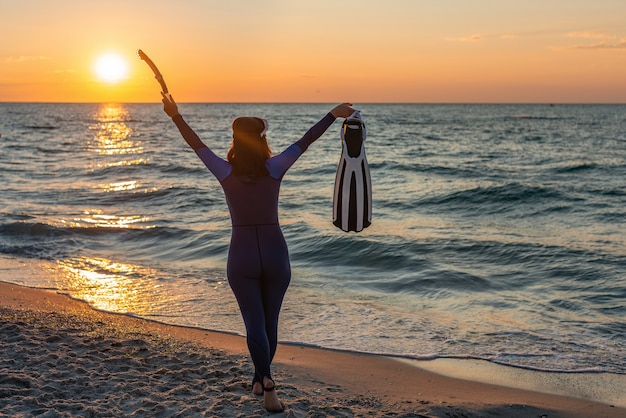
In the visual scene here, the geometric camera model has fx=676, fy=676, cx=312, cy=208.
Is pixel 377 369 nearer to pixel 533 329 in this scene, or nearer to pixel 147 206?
pixel 533 329

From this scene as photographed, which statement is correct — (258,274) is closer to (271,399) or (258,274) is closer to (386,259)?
(271,399)

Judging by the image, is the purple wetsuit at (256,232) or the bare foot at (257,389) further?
the bare foot at (257,389)

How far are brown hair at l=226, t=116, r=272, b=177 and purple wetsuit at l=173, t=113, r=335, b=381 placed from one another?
1.9 inches

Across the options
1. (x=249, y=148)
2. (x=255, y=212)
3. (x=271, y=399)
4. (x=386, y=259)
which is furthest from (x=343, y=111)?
(x=386, y=259)

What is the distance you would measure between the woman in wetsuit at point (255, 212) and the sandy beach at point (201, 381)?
2.75ft

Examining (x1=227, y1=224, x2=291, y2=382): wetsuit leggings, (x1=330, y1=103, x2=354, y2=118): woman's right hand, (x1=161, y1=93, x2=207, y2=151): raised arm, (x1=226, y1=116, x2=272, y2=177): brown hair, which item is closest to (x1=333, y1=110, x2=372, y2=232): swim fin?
(x1=330, y1=103, x2=354, y2=118): woman's right hand

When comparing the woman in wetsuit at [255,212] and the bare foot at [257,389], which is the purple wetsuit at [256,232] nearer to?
the woman in wetsuit at [255,212]

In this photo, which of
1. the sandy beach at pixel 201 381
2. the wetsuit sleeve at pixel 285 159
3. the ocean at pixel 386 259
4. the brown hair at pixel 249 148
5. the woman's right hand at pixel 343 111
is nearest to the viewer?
the brown hair at pixel 249 148

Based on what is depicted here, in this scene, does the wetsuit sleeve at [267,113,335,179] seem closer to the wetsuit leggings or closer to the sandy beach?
the wetsuit leggings

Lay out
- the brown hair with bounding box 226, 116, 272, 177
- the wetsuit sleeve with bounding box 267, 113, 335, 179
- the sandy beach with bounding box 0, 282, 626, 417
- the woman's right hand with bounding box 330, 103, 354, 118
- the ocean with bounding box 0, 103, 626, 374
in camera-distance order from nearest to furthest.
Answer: the brown hair with bounding box 226, 116, 272, 177, the wetsuit sleeve with bounding box 267, 113, 335, 179, the woman's right hand with bounding box 330, 103, 354, 118, the sandy beach with bounding box 0, 282, 626, 417, the ocean with bounding box 0, 103, 626, 374

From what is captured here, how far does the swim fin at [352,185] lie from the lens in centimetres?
509

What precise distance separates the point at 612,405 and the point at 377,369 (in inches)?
81.6

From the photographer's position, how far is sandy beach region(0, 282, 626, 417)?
506 centimetres

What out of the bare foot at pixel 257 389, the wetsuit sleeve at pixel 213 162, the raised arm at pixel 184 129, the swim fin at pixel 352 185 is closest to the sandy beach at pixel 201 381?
the bare foot at pixel 257 389
